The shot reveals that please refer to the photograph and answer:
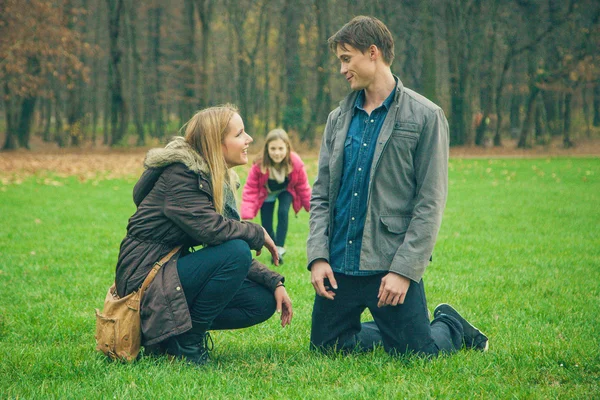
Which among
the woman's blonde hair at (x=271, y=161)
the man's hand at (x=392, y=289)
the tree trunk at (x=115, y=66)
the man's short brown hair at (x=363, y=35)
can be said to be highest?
the tree trunk at (x=115, y=66)

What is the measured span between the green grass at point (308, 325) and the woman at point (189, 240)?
11.2 inches

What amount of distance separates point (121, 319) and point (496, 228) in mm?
7878

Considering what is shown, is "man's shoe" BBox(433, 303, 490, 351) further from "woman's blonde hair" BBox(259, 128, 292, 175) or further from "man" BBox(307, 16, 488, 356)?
"woman's blonde hair" BBox(259, 128, 292, 175)

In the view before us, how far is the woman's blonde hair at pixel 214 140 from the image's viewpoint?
4.22m

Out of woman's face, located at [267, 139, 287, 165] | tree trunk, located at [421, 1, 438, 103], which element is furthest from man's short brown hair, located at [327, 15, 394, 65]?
tree trunk, located at [421, 1, 438, 103]

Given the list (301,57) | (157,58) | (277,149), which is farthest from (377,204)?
(157,58)

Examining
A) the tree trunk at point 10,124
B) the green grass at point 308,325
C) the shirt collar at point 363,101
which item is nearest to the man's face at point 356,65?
the shirt collar at point 363,101

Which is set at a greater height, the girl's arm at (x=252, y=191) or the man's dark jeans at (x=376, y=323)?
the girl's arm at (x=252, y=191)

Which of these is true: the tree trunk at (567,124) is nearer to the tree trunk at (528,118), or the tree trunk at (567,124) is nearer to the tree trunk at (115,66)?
the tree trunk at (528,118)

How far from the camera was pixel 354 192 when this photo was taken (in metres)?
4.19

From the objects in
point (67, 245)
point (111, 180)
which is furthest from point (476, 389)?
point (111, 180)

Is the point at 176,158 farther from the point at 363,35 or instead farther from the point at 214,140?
the point at 363,35

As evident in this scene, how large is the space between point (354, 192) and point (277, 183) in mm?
4156

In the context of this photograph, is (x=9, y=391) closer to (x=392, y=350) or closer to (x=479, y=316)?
(x=392, y=350)
